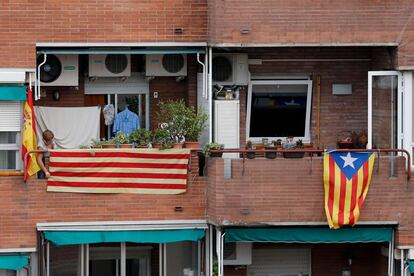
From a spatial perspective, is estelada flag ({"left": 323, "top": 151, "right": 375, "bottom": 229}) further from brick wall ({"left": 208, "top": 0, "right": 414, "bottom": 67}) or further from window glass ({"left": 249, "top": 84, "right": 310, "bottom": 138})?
window glass ({"left": 249, "top": 84, "right": 310, "bottom": 138})

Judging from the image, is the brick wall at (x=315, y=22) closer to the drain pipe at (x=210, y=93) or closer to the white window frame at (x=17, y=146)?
the drain pipe at (x=210, y=93)

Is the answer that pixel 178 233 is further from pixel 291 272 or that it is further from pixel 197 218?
pixel 291 272

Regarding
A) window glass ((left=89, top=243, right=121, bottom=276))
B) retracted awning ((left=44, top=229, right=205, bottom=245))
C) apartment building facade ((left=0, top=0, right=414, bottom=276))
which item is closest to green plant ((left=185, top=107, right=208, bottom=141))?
apartment building facade ((left=0, top=0, right=414, bottom=276))

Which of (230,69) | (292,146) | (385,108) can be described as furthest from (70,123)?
(385,108)

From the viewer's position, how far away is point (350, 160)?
1272 inches

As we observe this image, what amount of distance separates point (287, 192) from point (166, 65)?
3.76 metres

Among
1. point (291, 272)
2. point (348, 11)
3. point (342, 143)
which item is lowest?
point (291, 272)

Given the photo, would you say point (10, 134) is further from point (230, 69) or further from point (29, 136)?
point (230, 69)

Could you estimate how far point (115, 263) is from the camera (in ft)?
113

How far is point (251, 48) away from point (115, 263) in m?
4.78

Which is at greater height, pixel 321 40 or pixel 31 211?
pixel 321 40

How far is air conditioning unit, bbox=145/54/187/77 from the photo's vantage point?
34.2 m

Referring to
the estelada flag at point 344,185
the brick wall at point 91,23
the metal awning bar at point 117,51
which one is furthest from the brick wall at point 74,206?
the estelada flag at point 344,185

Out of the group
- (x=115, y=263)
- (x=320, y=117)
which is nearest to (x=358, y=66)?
(x=320, y=117)
